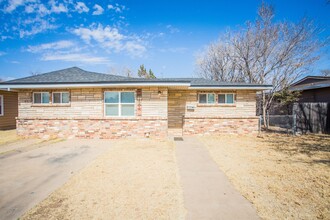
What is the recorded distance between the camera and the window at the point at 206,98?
424 inches

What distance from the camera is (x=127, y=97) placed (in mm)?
9094

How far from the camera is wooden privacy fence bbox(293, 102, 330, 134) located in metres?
10.4

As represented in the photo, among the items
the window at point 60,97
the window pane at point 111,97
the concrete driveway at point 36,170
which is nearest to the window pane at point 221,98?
the window pane at point 111,97

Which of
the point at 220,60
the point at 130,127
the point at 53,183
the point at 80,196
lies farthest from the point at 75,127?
the point at 220,60

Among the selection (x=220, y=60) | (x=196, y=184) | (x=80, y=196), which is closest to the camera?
(x=80, y=196)

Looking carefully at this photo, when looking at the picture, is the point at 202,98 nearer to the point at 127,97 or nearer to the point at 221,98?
the point at 221,98

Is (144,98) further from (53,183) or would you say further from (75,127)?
(53,183)

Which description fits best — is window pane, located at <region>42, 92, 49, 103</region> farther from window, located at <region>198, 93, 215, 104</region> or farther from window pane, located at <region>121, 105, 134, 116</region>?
window, located at <region>198, 93, 215, 104</region>

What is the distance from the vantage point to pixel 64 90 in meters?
9.41

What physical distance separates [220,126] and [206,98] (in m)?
1.99

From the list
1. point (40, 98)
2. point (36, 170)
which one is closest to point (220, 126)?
point (36, 170)

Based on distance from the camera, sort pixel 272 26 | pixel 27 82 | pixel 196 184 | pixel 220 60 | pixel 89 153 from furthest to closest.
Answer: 1. pixel 220 60
2. pixel 272 26
3. pixel 27 82
4. pixel 89 153
5. pixel 196 184

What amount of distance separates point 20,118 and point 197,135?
9585 mm

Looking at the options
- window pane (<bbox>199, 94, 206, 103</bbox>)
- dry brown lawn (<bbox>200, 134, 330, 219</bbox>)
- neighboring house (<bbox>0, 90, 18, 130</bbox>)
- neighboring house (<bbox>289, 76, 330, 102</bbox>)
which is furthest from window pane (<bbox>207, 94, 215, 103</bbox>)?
neighboring house (<bbox>0, 90, 18, 130</bbox>)
